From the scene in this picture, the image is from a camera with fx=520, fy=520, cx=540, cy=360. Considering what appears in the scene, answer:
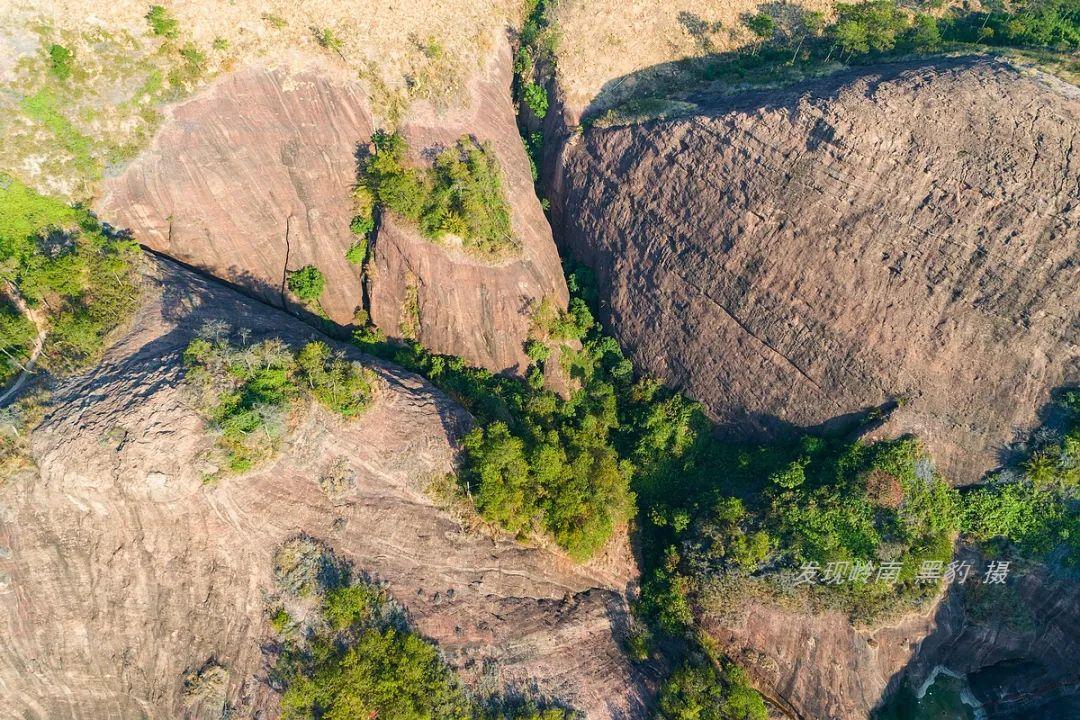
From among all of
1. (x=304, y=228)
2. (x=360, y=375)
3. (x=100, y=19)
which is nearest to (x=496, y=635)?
(x=360, y=375)

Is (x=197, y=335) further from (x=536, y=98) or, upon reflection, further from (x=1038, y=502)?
(x=1038, y=502)

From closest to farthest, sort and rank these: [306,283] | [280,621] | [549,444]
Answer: [280,621] → [549,444] → [306,283]

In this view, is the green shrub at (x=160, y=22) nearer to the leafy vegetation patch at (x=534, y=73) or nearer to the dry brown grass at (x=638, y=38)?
the leafy vegetation patch at (x=534, y=73)

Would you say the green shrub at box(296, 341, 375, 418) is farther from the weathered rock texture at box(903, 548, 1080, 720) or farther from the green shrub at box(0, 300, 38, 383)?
the weathered rock texture at box(903, 548, 1080, 720)

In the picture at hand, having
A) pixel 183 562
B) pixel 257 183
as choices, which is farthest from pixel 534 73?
pixel 183 562

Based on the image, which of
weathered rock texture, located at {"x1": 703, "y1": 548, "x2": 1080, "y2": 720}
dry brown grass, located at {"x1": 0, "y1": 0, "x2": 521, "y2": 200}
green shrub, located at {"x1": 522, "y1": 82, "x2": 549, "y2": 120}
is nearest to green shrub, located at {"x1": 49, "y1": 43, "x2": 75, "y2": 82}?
dry brown grass, located at {"x1": 0, "y1": 0, "x2": 521, "y2": 200}

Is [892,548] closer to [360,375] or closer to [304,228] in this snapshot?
[360,375]

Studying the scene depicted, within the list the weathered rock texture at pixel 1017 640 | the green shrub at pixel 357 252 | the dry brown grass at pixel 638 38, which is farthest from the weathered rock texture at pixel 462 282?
the weathered rock texture at pixel 1017 640
